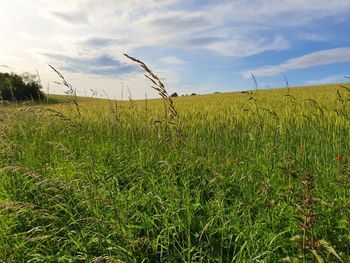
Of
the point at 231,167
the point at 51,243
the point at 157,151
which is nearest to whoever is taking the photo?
the point at 51,243

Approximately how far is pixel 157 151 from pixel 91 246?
2.04 m

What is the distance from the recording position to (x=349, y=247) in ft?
7.89

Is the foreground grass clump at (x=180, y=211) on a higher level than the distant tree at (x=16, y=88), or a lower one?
lower

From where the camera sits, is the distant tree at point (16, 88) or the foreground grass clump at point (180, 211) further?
the distant tree at point (16, 88)

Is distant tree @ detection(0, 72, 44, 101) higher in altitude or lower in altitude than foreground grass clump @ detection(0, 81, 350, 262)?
higher

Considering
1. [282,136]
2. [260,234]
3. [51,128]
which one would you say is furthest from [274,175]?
[51,128]

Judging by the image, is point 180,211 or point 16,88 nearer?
point 180,211

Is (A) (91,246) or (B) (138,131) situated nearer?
(A) (91,246)

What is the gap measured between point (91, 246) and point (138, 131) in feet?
11.4

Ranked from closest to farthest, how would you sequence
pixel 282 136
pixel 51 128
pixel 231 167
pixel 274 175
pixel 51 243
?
pixel 51 243
pixel 274 175
pixel 231 167
pixel 282 136
pixel 51 128

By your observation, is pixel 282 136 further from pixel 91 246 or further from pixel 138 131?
pixel 91 246

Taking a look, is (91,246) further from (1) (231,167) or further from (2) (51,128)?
(2) (51,128)

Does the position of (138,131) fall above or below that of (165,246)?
above

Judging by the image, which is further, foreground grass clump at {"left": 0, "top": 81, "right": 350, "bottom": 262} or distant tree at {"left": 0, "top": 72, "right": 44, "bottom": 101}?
distant tree at {"left": 0, "top": 72, "right": 44, "bottom": 101}
